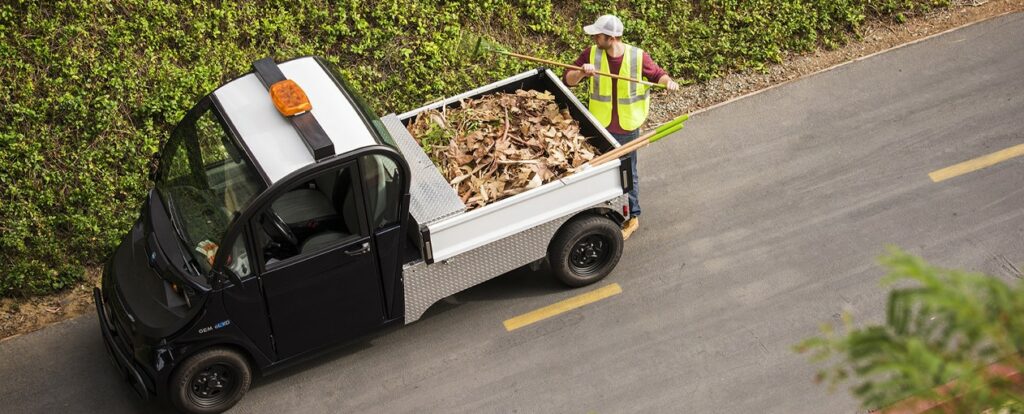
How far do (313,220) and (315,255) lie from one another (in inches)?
9.5

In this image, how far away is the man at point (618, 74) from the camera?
8664 millimetres

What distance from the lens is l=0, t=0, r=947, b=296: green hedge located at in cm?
918

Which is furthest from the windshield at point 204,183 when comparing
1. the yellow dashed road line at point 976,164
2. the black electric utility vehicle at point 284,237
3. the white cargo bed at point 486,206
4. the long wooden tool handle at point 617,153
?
the yellow dashed road line at point 976,164

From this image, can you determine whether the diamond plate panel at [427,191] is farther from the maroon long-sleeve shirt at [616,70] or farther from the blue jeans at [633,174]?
the blue jeans at [633,174]

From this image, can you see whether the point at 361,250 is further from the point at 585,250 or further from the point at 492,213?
the point at 585,250

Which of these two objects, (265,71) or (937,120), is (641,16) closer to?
(937,120)

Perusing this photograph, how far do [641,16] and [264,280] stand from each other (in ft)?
18.8

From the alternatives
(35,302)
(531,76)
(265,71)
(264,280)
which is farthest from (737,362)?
(35,302)

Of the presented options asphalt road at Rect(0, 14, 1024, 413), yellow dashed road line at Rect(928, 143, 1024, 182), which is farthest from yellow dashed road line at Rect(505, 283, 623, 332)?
yellow dashed road line at Rect(928, 143, 1024, 182)

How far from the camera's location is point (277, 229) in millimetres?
7203

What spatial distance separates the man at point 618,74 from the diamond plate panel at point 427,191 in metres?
1.58

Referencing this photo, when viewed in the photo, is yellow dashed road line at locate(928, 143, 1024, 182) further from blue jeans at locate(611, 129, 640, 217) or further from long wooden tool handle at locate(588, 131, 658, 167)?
long wooden tool handle at locate(588, 131, 658, 167)

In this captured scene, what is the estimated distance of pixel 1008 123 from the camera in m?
10.3

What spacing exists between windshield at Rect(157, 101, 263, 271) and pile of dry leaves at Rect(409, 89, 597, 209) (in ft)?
5.60
